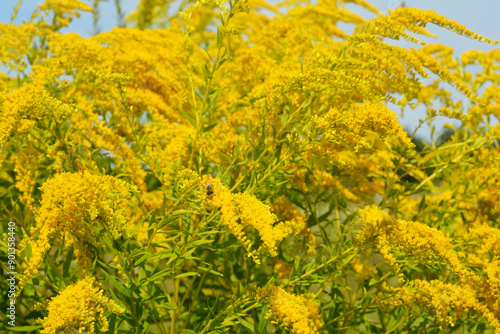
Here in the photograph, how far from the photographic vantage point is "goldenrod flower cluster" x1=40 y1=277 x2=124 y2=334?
148cm

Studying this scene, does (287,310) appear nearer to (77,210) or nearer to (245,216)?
(245,216)

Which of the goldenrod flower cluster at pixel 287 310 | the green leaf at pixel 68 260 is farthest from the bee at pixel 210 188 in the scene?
the green leaf at pixel 68 260

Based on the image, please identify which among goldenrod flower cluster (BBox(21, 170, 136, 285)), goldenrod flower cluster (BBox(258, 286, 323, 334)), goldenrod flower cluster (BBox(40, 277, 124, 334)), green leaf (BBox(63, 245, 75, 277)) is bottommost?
goldenrod flower cluster (BBox(258, 286, 323, 334))

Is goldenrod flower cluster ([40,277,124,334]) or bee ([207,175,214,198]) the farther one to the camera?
bee ([207,175,214,198])

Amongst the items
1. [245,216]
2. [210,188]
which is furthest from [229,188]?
[245,216]

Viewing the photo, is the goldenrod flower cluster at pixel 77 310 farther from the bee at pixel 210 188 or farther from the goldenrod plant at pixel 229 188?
the bee at pixel 210 188

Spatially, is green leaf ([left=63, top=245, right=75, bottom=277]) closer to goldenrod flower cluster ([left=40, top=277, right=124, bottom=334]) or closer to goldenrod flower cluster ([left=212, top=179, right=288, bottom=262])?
goldenrod flower cluster ([left=40, top=277, right=124, bottom=334])

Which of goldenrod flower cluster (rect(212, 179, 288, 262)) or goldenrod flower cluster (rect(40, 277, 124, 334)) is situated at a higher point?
goldenrod flower cluster (rect(212, 179, 288, 262))

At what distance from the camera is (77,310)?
4.95 ft

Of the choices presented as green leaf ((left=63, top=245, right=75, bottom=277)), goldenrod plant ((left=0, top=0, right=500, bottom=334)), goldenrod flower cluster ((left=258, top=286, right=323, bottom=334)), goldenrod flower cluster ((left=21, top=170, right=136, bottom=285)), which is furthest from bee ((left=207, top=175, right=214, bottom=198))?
green leaf ((left=63, top=245, right=75, bottom=277))

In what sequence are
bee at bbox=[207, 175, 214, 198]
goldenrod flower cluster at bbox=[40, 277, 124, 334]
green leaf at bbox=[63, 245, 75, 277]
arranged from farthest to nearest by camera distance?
green leaf at bbox=[63, 245, 75, 277], bee at bbox=[207, 175, 214, 198], goldenrod flower cluster at bbox=[40, 277, 124, 334]

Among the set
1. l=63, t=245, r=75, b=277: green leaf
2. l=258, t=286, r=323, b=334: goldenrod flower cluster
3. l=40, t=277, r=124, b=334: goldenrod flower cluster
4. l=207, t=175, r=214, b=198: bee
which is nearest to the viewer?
l=40, t=277, r=124, b=334: goldenrod flower cluster

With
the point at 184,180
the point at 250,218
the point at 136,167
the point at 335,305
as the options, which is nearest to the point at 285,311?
the point at 250,218

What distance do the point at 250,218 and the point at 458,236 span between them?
1.53 metres
